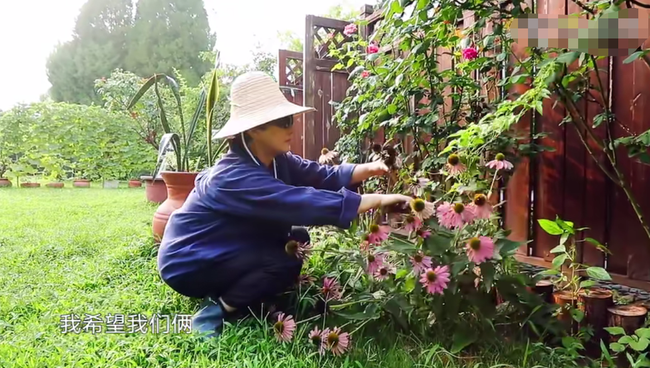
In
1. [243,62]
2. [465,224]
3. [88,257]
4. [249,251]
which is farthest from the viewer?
[243,62]

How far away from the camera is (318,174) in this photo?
1.91 metres

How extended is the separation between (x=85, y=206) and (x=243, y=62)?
704 cm

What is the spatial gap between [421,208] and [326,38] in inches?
109

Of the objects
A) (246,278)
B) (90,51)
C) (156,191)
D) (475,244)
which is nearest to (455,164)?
(475,244)

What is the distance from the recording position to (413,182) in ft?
5.83

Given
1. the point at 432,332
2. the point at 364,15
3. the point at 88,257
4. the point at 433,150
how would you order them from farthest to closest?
the point at 364,15 < the point at 88,257 < the point at 433,150 < the point at 432,332

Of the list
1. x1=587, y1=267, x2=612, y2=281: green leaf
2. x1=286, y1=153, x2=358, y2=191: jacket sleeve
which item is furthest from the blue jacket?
x1=587, y1=267, x2=612, y2=281: green leaf

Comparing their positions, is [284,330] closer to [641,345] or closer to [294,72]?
[641,345]

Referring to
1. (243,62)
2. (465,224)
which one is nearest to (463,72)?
(465,224)

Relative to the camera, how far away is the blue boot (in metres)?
1.59

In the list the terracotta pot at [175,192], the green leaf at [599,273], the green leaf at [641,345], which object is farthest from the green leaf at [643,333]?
the terracotta pot at [175,192]

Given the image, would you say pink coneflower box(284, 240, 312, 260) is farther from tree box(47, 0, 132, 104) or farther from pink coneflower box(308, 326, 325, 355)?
tree box(47, 0, 132, 104)

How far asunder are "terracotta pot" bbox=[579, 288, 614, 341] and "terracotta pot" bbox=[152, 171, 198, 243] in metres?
1.89

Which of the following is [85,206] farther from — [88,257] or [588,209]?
[588,209]
